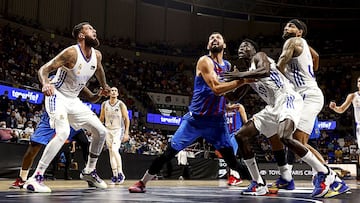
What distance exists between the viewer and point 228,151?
18.6 feet

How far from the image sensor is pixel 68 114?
593 centimetres

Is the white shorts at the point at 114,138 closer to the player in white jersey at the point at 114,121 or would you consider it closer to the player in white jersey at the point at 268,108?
the player in white jersey at the point at 114,121

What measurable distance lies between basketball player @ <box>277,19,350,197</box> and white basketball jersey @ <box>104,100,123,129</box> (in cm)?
453

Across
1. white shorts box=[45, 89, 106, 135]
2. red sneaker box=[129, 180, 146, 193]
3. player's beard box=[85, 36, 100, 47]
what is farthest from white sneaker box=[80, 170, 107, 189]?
player's beard box=[85, 36, 100, 47]

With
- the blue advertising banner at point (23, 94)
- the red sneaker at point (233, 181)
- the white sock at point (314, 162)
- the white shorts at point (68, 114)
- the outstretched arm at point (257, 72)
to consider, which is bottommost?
the red sneaker at point (233, 181)

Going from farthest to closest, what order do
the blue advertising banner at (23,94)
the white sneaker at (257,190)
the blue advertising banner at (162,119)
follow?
1. the blue advertising banner at (162,119)
2. the blue advertising banner at (23,94)
3. the white sneaker at (257,190)

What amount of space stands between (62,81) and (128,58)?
20.6 meters

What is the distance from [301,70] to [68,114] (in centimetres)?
294

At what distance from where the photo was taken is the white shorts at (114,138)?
9.30m

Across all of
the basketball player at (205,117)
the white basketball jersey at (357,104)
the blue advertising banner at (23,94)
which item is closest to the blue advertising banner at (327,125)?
the blue advertising banner at (23,94)

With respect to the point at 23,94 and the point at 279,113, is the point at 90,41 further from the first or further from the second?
the point at 23,94

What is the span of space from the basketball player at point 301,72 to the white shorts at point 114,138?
4.50m

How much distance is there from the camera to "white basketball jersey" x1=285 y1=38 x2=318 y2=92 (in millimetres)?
5625

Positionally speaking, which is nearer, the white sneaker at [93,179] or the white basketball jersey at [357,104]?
the white sneaker at [93,179]
